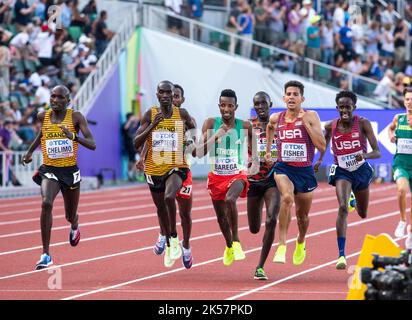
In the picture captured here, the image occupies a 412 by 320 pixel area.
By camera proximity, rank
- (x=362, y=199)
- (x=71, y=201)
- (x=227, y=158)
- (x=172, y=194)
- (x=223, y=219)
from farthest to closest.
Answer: (x=71, y=201), (x=362, y=199), (x=227, y=158), (x=223, y=219), (x=172, y=194)

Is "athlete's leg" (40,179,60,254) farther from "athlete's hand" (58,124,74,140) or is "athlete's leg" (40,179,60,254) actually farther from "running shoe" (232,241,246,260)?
"running shoe" (232,241,246,260)

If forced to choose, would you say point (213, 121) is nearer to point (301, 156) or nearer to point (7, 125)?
point (301, 156)

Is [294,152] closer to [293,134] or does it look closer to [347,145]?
[293,134]

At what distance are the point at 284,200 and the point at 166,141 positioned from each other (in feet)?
4.98

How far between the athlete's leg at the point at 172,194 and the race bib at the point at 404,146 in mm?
3643

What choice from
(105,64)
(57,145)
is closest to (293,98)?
(57,145)

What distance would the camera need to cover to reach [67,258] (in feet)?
47.8

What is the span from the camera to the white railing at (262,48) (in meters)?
31.1

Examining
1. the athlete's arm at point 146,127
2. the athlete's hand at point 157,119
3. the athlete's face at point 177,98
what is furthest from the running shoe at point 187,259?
the athlete's face at point 177,98

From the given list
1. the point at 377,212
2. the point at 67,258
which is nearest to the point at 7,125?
the point at 377,212

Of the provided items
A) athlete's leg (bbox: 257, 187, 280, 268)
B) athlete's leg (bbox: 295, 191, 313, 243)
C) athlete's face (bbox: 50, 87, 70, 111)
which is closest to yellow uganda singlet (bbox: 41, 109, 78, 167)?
athlete's face (bbox: 50, 87, 70, 111)

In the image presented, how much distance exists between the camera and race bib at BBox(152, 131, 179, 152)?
13.1 meters

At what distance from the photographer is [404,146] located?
1532 cm

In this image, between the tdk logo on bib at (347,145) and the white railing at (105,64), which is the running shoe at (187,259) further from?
the white railing at (105,64)
